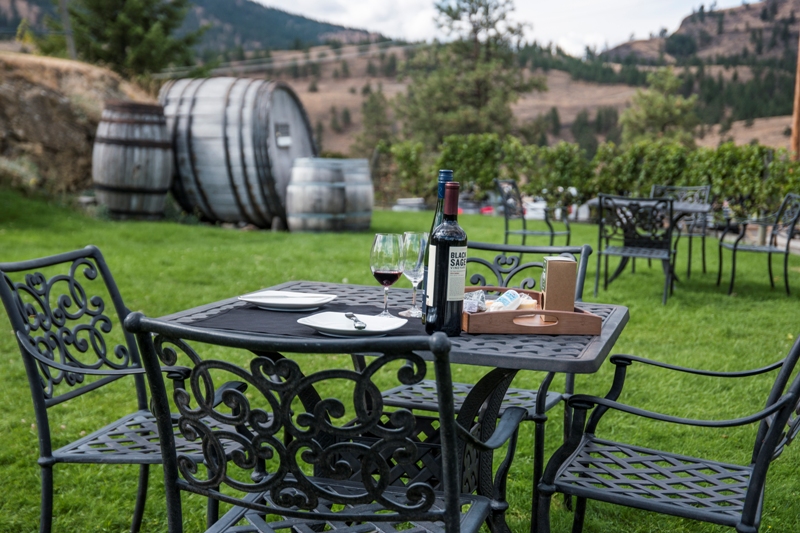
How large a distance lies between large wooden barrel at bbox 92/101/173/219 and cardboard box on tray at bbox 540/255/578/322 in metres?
7.07

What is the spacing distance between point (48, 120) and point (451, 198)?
8.38 metres

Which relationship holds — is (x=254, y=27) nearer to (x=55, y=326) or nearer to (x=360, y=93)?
(x=360, y=93)

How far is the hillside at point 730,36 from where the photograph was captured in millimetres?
43906

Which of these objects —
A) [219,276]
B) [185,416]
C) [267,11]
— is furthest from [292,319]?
[267,11]

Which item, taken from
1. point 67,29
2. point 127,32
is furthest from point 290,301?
point 127,32

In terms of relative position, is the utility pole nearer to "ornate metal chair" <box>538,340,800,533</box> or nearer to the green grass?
the green grass

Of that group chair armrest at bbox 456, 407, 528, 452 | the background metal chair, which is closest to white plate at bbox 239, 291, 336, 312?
chair armrest at bbox 456, 407, 528, 452

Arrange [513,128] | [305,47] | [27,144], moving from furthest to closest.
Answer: [305,47], [513,128], [27,144]

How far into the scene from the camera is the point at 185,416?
1.18 meters

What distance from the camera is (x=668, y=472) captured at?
5.45 feet

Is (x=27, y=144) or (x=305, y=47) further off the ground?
(x=305, y=47)

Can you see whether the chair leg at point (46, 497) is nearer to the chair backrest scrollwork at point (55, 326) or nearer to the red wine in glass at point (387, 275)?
the chair backrest scrollwork at point (55, 326)

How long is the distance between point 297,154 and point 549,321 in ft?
25.7

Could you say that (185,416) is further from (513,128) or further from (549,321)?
(513,128)
